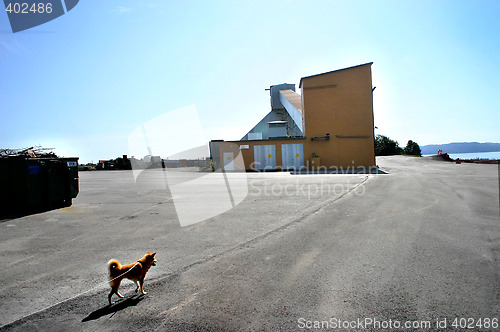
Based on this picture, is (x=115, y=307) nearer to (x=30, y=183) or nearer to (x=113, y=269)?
(x=113, y=269)

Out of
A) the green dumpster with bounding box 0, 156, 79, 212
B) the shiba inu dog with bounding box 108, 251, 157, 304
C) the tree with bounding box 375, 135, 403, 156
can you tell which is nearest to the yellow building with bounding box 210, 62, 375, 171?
the green dumpster with bounding box 0, 156, 79, 212

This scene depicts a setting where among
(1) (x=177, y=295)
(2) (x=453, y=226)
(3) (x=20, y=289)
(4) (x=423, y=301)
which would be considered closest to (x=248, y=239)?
(1) (x=177, y=295)

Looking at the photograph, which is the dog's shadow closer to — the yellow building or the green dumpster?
the green dumpster

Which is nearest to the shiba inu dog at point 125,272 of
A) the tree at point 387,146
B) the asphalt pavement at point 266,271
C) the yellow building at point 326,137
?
the asphalt pavement at point 266,271

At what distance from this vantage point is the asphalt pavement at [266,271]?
8.88 feet

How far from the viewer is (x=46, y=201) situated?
29.3 ft

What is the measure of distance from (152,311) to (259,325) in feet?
3.73

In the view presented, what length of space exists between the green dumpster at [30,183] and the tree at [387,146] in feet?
220

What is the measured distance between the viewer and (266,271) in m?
3.79

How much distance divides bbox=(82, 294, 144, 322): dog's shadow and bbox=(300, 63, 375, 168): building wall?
25216 mm

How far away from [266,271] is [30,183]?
861 centimetres

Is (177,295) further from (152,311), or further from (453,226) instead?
(453,226)

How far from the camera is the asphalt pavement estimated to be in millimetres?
2707

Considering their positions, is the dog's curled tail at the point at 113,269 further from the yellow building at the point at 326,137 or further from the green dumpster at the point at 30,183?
the yellow building at the point at 326,137
